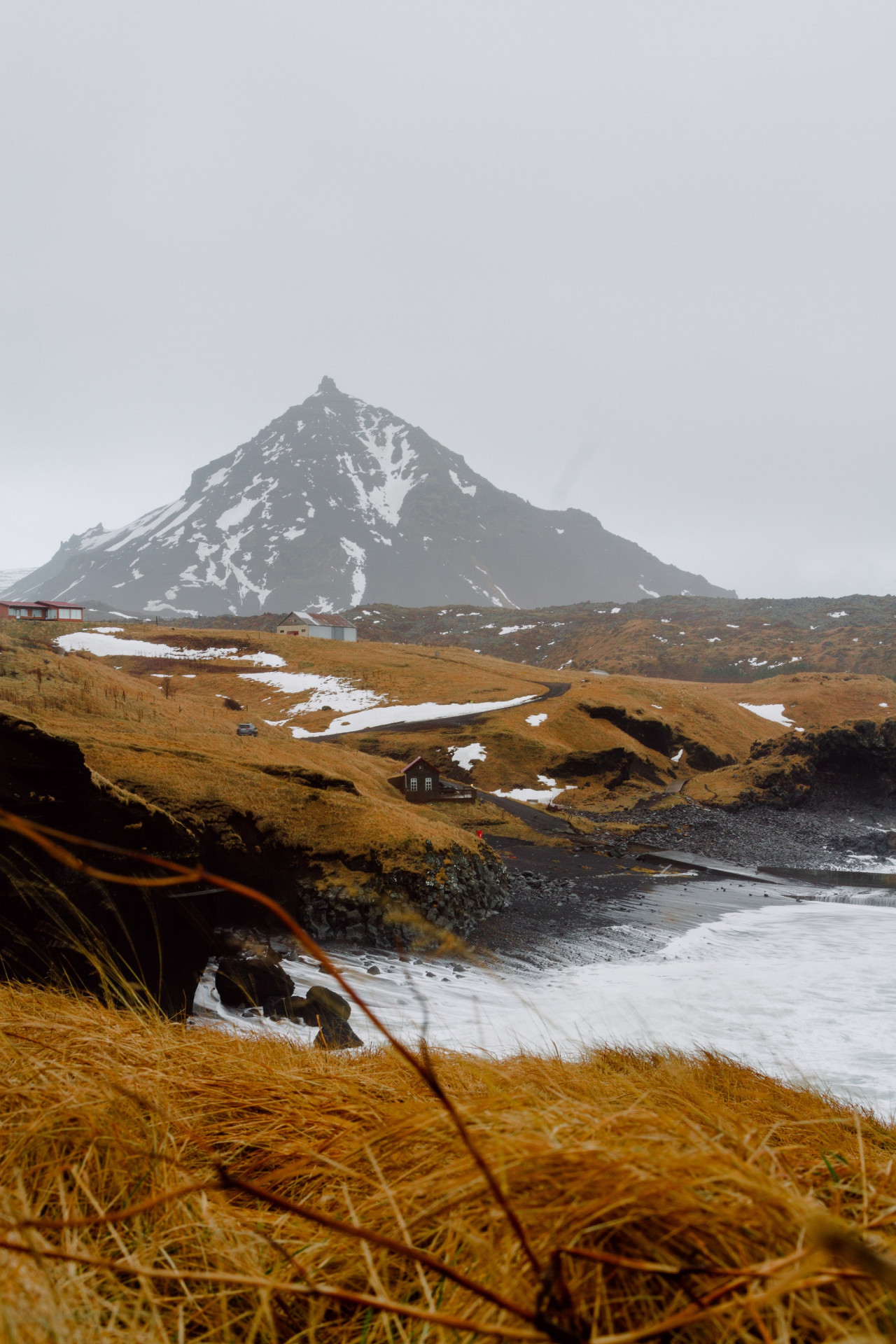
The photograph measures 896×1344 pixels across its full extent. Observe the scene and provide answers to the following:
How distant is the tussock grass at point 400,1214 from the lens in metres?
1.11

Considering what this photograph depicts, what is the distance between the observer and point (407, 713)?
49.3 m

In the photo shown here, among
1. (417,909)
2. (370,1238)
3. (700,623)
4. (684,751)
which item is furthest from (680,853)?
(700,623)

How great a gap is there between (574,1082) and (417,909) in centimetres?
1490

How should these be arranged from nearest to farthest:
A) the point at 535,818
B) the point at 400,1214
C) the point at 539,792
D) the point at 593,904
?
the point at 400,1214 → the point at 593,904 → the point at 535,818 → the point at 539,792

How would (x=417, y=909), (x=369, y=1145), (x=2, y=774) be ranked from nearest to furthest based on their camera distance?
1. (x=369, y=1145)
2. (x=2, y=774)
3. (x=417, y=909)

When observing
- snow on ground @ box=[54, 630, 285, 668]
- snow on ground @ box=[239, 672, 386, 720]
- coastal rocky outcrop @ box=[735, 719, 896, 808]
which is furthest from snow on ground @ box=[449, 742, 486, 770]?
snow on ground @ box=[54, 630, 285, 668]

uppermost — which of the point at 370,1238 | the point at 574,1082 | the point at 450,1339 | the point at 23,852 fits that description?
the point at 370,1238

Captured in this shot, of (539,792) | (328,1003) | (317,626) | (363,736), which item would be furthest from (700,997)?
(317,626)

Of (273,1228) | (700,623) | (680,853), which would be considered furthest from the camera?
(700,623)

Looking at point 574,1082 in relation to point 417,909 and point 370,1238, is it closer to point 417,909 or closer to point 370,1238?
point 370,1238

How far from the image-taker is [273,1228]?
153 cm

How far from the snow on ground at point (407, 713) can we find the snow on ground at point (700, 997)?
29173 mm

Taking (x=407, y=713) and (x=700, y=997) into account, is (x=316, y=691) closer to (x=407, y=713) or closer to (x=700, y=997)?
(x=407, y=713)

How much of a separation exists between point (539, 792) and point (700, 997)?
75.3ft
